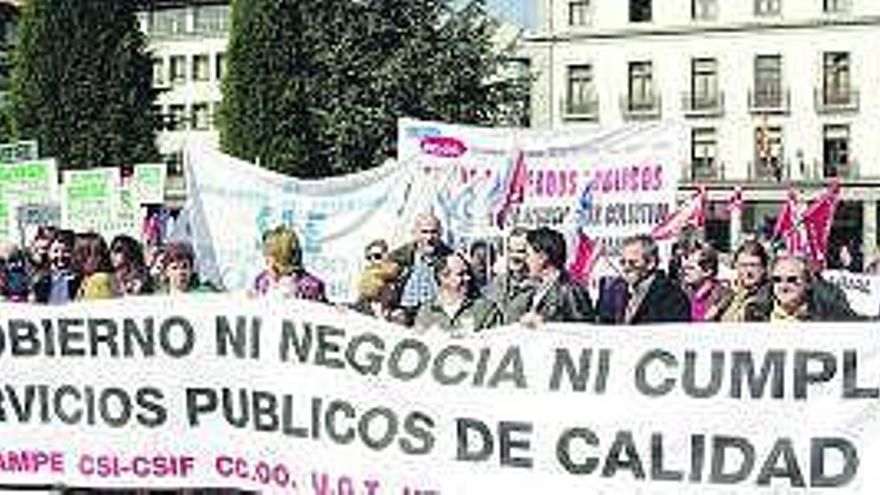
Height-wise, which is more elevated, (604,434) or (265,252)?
(265,252)

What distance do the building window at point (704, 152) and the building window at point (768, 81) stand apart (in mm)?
1875

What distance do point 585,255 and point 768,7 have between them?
53.7 m

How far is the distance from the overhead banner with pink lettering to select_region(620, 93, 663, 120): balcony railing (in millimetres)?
52444

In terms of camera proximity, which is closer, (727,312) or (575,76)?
(727,312)

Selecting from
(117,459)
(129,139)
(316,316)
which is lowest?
(117,459)

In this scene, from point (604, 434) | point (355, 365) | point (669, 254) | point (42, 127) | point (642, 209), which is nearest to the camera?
point (604, 434)

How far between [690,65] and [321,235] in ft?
180

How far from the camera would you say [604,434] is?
777cm

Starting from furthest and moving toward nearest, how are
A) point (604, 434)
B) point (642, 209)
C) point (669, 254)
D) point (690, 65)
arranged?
point (690, 65) → point (669, 254) → point (642, 209) → point (604, 434)

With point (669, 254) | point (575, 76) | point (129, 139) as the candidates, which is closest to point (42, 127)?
point (129, 139)

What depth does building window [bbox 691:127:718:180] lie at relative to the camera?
216 ft

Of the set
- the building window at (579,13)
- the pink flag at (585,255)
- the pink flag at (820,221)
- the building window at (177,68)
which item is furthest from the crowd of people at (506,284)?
the building window at (177,68)

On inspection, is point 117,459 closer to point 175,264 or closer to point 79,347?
point 79,347

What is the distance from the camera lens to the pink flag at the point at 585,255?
13516mm
